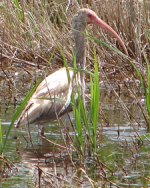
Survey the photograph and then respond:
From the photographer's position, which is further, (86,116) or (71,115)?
(71,115)

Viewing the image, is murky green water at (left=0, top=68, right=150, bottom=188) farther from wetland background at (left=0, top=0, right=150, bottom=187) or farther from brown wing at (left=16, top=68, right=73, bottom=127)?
brown wing at (left=16, top=68, right=73, bottom=127)

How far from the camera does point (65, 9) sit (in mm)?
12125

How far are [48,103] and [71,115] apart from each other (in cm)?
68

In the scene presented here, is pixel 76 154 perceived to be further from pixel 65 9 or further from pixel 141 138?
pixel 65 9

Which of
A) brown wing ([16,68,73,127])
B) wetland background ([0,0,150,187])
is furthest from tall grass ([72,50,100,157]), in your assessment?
brown wing ([16,68,73,127])

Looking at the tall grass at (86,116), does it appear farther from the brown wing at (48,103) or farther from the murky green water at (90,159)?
the brown wing at (48,103)

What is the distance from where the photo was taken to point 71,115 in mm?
9203

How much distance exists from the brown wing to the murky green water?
0.63ft

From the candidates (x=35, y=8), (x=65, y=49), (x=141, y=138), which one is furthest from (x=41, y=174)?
(x=35, y=8)

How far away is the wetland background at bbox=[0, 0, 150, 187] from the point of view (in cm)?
672

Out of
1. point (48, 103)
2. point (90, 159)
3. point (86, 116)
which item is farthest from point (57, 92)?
point (86, 116)

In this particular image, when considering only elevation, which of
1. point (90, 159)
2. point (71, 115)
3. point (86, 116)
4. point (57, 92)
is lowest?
point (90, 159)

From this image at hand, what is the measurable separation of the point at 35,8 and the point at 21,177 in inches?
227

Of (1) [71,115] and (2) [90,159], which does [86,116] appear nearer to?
(2) [90,159]
